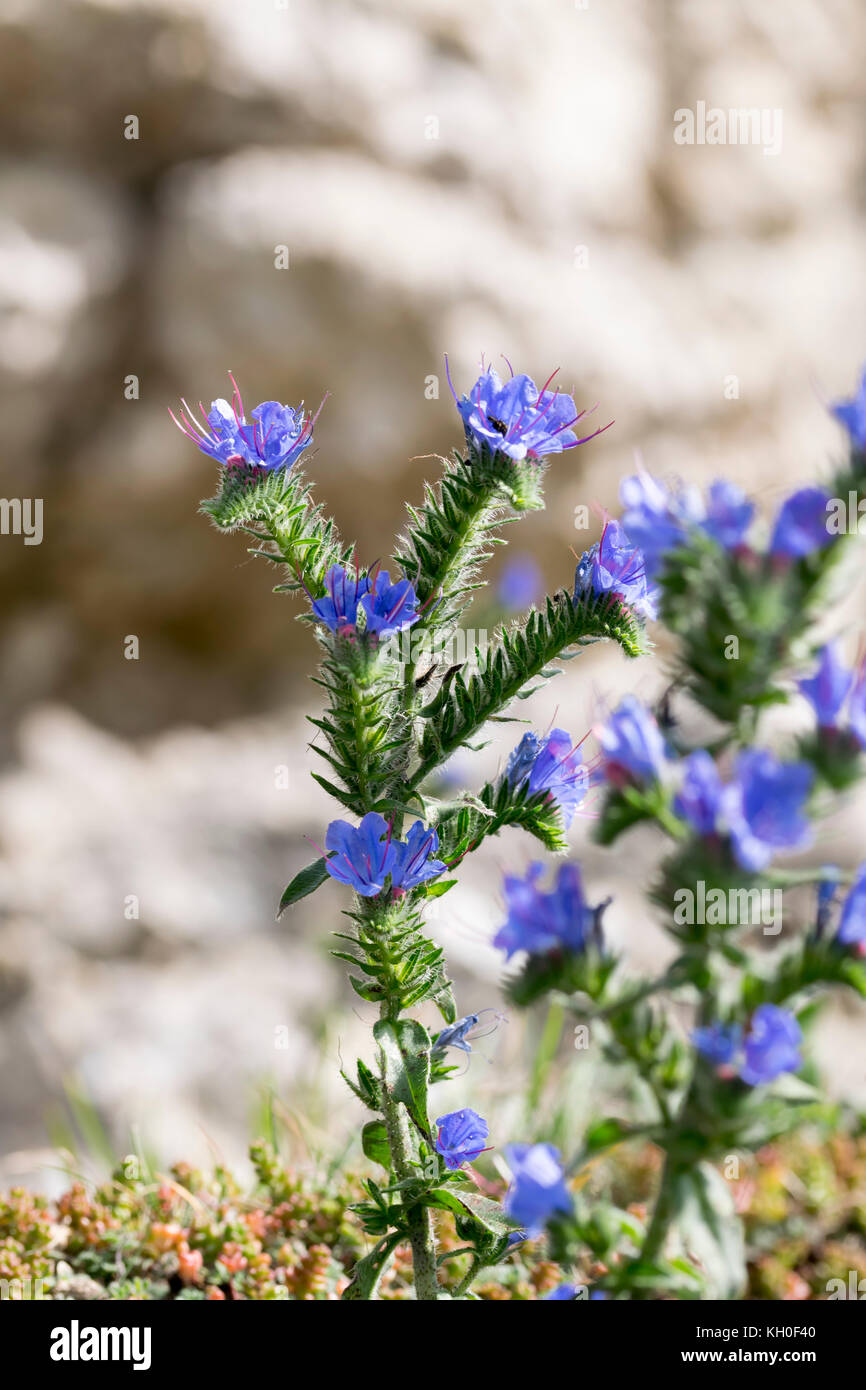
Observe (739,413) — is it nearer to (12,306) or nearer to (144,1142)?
(12,306)

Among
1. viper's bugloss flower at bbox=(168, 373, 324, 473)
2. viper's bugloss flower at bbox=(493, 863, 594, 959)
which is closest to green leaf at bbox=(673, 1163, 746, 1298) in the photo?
viper's bugloss flower at bbox=(493, 863, 594, 959)

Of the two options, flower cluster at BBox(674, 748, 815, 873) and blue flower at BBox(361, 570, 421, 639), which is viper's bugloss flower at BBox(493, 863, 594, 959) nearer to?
flower cluster at BBox(674, 748, 815, 873)

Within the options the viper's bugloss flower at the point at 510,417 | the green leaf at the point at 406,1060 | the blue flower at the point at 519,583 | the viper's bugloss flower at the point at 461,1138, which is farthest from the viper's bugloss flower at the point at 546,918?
the blue flower at the point at 519,583

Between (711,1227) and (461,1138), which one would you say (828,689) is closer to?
(711,1227)

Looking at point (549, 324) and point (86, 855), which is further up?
point (549, 324)

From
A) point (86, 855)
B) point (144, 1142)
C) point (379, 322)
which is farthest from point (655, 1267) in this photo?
point (379, 322)

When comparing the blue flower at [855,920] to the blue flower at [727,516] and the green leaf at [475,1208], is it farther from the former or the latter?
the green leaf at [475,1208]

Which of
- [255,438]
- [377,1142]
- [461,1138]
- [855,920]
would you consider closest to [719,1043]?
[855,920]
